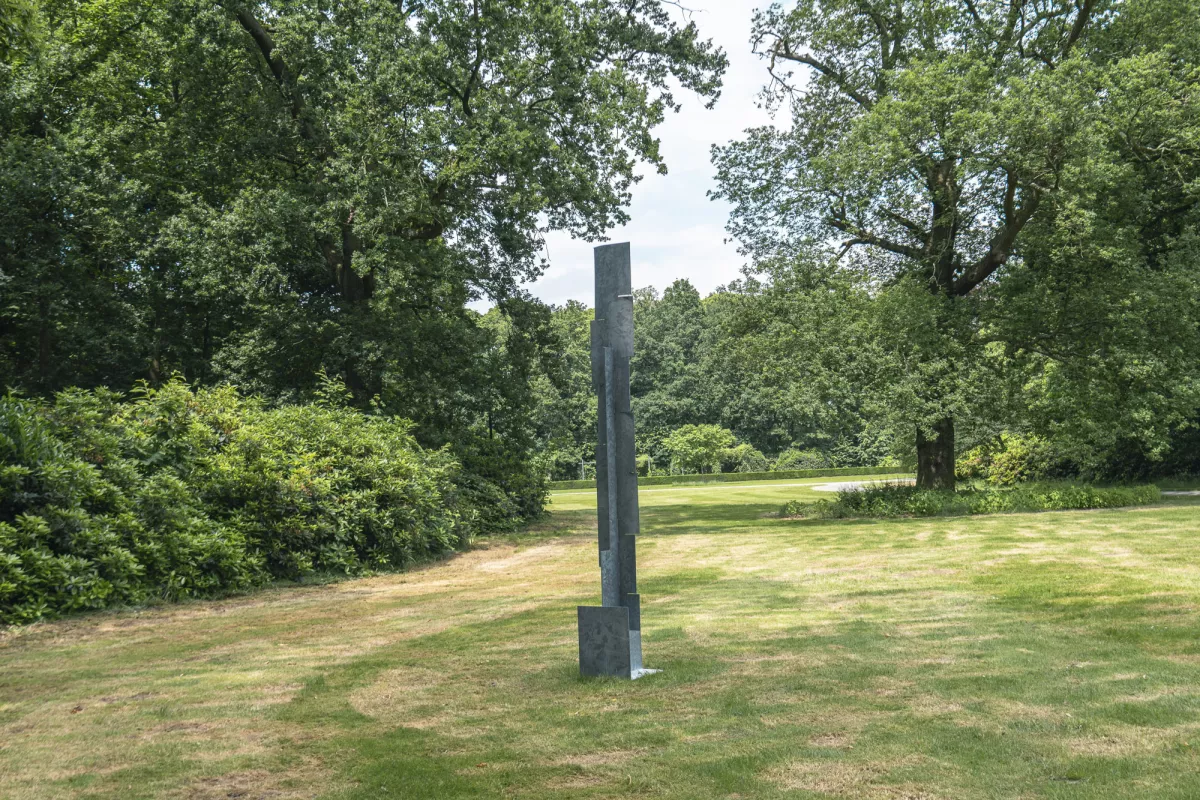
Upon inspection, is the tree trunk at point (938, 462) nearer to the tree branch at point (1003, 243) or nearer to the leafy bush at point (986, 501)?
the leafy bush at point (986, 501)

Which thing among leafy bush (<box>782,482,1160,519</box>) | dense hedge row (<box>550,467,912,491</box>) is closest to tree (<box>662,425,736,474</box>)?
dense hedge row (<box>550,467,912,491</box>)

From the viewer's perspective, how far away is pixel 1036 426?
18281 mm

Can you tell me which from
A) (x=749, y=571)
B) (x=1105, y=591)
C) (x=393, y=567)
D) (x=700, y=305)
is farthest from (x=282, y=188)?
(x=700, y=305)

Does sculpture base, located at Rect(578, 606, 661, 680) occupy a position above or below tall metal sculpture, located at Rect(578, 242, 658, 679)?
below

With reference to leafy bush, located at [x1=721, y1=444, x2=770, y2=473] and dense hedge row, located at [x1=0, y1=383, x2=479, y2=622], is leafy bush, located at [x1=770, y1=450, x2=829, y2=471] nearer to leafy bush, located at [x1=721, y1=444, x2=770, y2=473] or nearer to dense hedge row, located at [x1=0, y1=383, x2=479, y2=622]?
leafy bush, located at [x1=721, y1=444, x2=770, y2=473]

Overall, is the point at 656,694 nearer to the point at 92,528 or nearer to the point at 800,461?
the point at 92,528

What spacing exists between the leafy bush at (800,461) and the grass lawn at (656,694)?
4245 centimetres

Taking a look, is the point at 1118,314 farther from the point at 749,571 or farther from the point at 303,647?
the point at 303,647

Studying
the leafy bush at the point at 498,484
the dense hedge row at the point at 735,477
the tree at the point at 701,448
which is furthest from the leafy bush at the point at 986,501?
the tree at the point at 701,448

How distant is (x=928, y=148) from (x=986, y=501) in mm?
6953

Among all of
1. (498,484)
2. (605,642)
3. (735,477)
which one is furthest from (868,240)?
(735,477)

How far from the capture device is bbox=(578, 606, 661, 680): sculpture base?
17.5 ft

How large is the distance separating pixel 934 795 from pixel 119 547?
8133mm

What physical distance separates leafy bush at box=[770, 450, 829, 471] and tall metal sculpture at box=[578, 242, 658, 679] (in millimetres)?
47180
